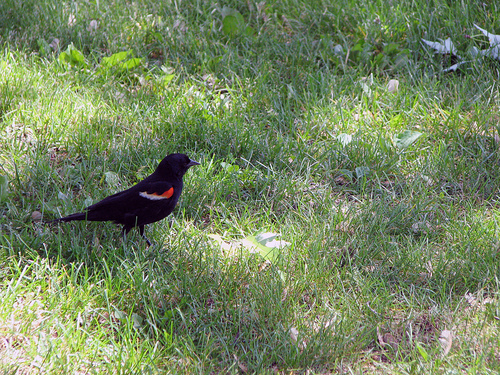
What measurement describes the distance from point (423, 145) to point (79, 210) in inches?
106

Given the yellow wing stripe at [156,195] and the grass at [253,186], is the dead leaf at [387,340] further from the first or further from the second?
the yellow wing stripe at [156,195]

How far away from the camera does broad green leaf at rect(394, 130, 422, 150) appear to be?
3883 mm

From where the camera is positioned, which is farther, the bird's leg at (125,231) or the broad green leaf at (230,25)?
the broad green leaf at (230,25)

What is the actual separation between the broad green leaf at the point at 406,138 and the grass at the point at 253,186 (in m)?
0.08

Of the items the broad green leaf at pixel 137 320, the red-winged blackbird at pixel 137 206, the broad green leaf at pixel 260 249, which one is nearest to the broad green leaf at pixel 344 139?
the broad green leaf at pixel 260 249

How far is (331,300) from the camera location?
2.80 metres

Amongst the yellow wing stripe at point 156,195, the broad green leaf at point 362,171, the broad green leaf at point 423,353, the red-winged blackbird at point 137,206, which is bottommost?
the broad green leaf at point 362,171

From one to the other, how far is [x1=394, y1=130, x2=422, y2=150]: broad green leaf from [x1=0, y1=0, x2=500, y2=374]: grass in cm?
8

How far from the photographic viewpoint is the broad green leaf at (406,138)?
3883mm

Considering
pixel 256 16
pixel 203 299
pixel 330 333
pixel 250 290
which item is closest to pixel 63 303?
pixel 203 299

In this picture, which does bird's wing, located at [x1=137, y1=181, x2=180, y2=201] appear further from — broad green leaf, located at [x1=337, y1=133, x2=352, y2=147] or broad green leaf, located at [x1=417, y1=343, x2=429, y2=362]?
broad green leaf, located at [x1=417, y1=343, x2=429, y2=362]

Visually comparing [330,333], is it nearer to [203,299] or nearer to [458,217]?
[203,299]

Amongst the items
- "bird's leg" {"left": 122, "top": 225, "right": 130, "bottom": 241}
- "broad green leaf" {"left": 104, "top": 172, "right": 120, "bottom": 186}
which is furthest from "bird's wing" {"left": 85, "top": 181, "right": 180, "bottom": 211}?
"broad green leaf" {"left": 104, "top": 172, "right": 120, "bottom": 186}

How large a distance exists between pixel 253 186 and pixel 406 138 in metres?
1.29
